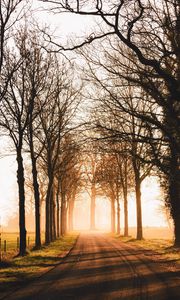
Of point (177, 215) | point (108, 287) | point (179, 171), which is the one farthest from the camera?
point (177, 215)

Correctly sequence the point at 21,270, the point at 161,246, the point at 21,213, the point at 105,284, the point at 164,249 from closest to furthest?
the point at 105,284 < the point at 21,270 < the point at 21,213 < the point at 164,249 < the point at 161,246

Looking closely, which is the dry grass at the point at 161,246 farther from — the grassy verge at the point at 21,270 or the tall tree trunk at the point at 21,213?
the tall tree trunk at the point at 21,213

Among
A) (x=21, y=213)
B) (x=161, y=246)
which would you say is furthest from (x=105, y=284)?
(x=161, y=246)

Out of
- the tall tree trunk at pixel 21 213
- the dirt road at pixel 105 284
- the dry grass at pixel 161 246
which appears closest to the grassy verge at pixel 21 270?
the dirt road at pixel 105 284

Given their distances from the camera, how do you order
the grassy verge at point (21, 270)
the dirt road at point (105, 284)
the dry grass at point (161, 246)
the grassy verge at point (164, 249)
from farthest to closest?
the dry grass at point (161, 246) < the grassy verge at point (164, 249) < the grassy verge at point (21, 270) < the dirt road at point (105, 284)

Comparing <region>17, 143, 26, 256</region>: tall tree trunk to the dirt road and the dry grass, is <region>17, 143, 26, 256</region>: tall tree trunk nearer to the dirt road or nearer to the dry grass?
the dirt road

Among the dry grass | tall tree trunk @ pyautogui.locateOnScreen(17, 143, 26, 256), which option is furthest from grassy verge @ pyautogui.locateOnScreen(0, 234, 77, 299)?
the dry grass

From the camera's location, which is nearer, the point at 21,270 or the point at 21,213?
the point at 21,270

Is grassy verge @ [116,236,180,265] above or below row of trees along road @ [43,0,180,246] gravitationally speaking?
below

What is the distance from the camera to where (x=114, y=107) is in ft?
89.5

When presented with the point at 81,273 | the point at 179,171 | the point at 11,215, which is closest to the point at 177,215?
the point at 179,171

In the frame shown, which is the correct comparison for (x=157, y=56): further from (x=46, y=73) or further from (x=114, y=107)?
(x=46, y=73)

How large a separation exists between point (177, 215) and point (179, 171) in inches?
284

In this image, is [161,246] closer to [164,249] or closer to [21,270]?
[164,249]
